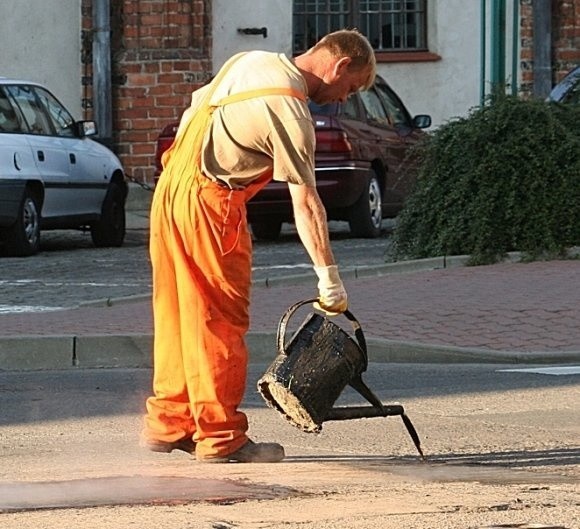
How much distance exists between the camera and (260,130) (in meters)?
6.52

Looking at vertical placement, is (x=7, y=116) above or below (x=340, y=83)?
below

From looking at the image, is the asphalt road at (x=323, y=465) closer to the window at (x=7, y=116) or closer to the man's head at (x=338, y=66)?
the man's head at (x=338, y=66)

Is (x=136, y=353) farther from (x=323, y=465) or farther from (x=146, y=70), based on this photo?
(x=146, y=70)

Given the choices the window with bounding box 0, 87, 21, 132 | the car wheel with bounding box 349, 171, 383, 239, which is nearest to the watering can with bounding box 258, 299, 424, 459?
the window with bounding box 0, 87, 21, 132

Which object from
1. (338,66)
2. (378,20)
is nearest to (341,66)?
(338,66)

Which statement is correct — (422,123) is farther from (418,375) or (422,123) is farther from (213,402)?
(213,402)

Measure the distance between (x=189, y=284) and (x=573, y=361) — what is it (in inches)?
163

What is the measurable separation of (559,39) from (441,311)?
13706mm

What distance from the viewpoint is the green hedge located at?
46.6 ft

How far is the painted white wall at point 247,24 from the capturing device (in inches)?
953

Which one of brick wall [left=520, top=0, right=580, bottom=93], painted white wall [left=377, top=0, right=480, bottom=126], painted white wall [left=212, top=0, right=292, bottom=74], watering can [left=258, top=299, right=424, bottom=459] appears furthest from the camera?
painted white wall [left=377, top=0, right=480, bottom=126]

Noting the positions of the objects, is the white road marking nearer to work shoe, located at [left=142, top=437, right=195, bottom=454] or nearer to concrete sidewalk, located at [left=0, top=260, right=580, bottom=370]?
concrete sidewalk, located at [left=0, top=260, right=580, bottom=370]

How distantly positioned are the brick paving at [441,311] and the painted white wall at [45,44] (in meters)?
11.4

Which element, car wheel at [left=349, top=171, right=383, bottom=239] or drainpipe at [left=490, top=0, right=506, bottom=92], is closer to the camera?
drainpipe at [left=490, top=0, right=506, bottom=92]
